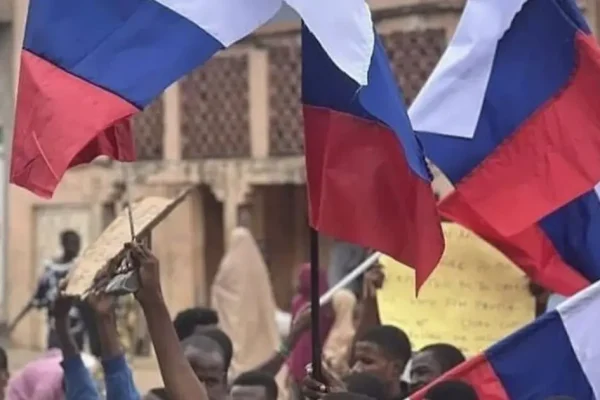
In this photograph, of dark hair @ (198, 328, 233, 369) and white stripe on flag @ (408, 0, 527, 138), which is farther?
white stripe on flag @ (408, 0, 527, 138)

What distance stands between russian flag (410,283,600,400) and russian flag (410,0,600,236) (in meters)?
0.72

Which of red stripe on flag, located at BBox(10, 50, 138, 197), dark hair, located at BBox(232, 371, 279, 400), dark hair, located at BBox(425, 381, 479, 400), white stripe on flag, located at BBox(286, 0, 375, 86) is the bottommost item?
dark hair, located at BBox(232, 371, 279, 400)

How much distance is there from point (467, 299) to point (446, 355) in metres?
0.85

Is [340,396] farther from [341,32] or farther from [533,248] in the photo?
[533,248]

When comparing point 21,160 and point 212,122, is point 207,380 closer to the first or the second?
point 21,160

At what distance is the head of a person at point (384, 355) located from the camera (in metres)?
6.48

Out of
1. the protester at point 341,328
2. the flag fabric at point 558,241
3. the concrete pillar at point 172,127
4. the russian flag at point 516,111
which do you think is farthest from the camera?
the concrete pillar at point 172,127

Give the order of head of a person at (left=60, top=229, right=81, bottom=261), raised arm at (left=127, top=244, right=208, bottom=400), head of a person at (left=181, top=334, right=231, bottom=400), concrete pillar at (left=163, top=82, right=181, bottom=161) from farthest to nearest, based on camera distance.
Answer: concrete pillar at (left=163, top=82, right=181, bottom=161)
head of a person at (left=60, top=229, right=81, bottom=261)
head of a person at (left=181, top=334, right=231, bottom=400)
raised arm at (left=127, top=244, right=208, bottom=400)

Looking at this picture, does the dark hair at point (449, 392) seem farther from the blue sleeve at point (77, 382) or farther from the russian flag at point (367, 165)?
the blue sleeve at point (77, 382)

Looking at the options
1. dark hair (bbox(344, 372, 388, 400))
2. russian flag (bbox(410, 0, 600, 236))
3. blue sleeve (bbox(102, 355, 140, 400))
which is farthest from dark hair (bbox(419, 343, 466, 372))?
blue sleeve (bbox(102, 355, 140, 400))

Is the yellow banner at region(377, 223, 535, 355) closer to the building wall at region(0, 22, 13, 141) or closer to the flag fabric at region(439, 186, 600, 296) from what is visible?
the flag fabric at region(439, 186, 600, 296)

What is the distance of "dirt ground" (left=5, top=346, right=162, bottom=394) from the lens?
1364cm

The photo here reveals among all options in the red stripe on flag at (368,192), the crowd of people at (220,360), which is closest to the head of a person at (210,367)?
the crowd of people at (220,360)

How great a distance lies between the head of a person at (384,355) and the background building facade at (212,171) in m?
8.71
